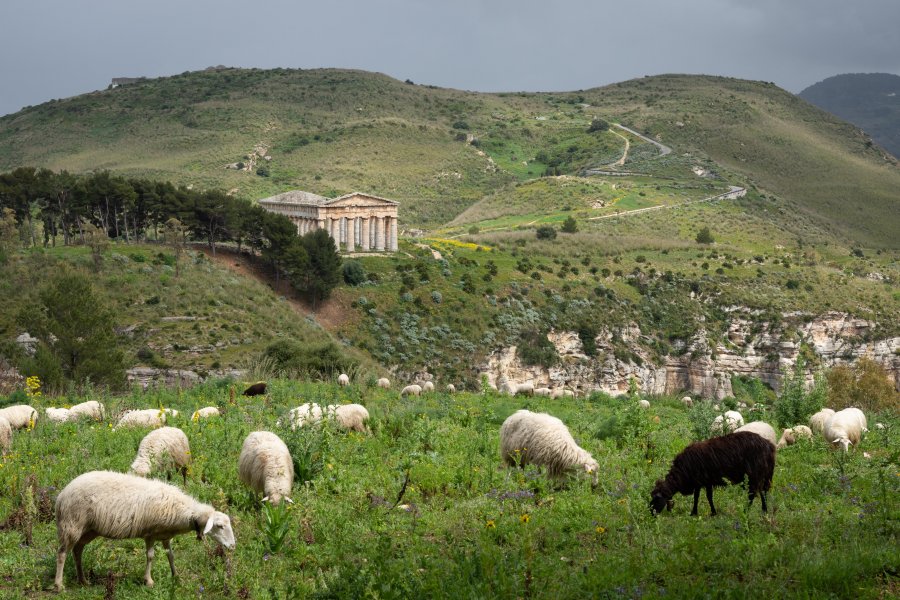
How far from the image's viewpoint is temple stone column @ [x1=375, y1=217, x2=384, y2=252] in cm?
6431

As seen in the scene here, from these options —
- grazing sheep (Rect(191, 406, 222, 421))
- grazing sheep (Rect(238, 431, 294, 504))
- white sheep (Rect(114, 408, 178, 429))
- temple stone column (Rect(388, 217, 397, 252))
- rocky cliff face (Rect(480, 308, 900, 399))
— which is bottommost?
rocky cliff face (Rect(480, 308, 900, 399))

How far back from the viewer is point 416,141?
4894 inches

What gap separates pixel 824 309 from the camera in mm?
58719

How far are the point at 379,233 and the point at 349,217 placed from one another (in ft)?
10.1

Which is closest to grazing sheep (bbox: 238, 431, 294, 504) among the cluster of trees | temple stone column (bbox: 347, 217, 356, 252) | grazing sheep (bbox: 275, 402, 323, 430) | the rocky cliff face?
grazing sheep (bbox: 275, 402, 323, 430)

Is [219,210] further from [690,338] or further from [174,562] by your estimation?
[174,562]

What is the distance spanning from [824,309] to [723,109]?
9873 cm

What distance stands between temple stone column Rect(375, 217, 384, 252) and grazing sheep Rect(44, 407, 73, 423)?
157ft

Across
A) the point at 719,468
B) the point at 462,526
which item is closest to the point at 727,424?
the point at 719,468

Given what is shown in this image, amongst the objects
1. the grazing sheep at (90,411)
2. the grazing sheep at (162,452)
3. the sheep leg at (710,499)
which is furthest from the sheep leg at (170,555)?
the grazing sheep at (90,411)

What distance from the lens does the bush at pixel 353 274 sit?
54062 mm

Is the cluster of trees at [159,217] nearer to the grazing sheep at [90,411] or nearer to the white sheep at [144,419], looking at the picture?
the grazing sheep at [90,411]

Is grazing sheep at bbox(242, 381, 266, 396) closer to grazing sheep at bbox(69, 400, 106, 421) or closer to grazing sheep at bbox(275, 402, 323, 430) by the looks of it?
grazing sheep at bbox(69, 400, 106, 421)

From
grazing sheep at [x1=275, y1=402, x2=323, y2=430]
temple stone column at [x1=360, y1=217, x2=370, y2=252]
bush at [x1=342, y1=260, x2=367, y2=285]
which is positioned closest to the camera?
grazing sheep at [x1=275, y1=402, x2=323, y2=430]
